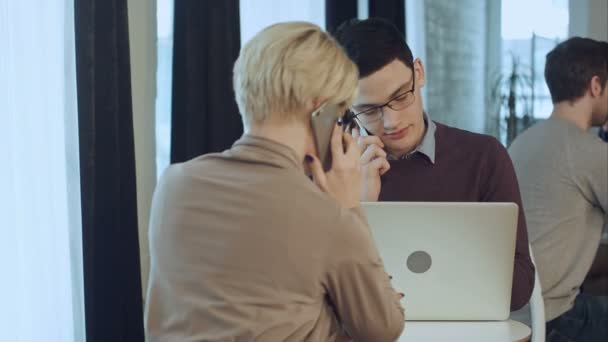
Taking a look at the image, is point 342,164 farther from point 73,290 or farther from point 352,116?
point 73,290

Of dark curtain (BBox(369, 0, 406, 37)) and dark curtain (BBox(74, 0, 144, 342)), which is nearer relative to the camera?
dark curtain (BBox(74, 0, 144, 342))

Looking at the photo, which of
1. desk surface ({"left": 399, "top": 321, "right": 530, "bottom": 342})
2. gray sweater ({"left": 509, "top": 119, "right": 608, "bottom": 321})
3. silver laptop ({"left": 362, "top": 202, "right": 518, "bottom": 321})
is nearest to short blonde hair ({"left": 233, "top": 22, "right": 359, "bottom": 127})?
silver laptop ({"left": 362, "top": 202, "right": 518, "bottom": 321})

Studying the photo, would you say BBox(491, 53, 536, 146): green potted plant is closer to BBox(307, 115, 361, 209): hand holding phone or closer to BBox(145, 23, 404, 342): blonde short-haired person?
BBox(307, 115, 361, 209): hand holding phone

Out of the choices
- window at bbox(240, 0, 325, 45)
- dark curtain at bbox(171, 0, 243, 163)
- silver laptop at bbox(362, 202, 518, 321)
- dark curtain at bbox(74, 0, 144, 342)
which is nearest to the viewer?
silver laptop at bbox(362, 202, 518, 321)

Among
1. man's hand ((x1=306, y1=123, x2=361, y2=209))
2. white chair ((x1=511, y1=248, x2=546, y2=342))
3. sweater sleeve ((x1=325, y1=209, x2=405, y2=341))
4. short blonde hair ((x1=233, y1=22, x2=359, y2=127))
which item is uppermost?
short blonde hair ((x1=233, y1=22, x2=359, y2=127))

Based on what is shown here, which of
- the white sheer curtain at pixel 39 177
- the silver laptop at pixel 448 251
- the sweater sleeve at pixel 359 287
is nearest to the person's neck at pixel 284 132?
the sweater sleeve at pixel 359 287

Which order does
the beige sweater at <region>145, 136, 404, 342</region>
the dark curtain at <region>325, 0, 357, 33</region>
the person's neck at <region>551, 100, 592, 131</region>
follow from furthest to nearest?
the dark curtain at <region>325, 0, 357, 33</region> → the person's neck at <region>551, 100, 592, 131</region> → the beige sweater at <region>145, 136, 404, 342</region>

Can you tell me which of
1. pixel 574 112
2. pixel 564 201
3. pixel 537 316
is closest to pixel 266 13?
pixel 574 112

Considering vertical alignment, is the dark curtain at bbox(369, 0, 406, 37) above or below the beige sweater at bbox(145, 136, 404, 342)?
above

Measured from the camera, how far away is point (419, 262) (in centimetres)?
182

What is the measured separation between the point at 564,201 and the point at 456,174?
77cm

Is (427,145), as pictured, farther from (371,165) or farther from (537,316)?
(537,316)

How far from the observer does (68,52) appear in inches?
110

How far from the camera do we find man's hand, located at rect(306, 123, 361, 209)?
151 cm
